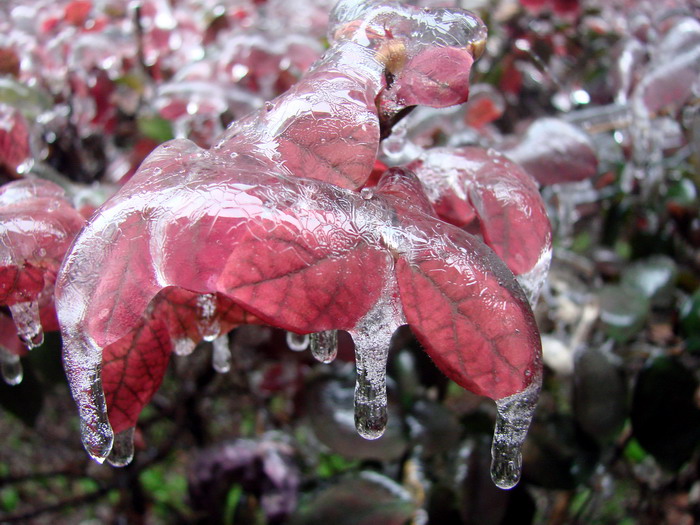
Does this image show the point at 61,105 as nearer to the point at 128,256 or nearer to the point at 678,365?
the point at 128,256

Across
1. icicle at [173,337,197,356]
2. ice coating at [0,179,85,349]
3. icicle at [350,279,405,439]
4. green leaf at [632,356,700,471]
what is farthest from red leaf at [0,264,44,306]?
green leaf at [632,356,700,471]

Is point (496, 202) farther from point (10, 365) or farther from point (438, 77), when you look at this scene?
point (10, 365)

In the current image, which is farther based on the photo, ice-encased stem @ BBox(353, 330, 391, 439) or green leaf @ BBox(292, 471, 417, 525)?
green leaf @ BBox(292, 471, 417, 525)

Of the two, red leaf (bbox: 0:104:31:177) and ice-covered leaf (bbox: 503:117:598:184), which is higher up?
red leaf (bbox: 0:104:31:177)

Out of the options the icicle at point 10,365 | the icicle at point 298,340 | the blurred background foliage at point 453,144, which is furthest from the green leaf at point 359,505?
the icicle at point 10,365

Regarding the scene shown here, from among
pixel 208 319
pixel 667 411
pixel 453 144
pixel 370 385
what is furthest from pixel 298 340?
pixel 667 411

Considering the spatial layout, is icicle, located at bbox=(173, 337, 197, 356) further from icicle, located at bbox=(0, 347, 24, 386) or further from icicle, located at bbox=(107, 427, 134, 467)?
icicle, located at bbox=(0, 347, 24, 386)
